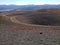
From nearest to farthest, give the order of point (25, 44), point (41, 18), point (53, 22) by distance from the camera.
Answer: point (25, 44), point (53, 22), point (41, 18)

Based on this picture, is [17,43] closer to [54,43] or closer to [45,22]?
[54,43]

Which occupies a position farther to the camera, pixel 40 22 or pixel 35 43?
pixel 40 22

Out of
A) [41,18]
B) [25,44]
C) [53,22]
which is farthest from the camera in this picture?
[41,18]

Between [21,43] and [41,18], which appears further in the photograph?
[41,18]

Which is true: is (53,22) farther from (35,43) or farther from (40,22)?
(35,43)

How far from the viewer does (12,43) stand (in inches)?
524

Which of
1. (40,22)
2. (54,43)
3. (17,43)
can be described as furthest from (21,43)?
(40,22)

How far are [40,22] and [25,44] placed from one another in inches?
592

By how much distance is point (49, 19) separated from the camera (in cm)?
2953

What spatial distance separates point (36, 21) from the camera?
28578 mm

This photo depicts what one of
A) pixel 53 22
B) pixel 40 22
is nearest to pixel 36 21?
pixel 40 22

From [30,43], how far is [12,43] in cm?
147

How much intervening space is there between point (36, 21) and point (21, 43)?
15.4 m

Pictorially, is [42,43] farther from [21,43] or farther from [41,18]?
[41,18]
